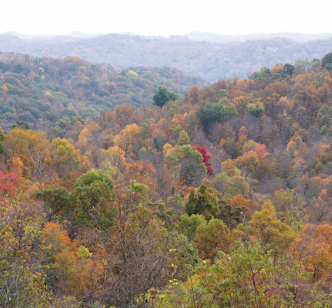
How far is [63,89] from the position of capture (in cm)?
13875

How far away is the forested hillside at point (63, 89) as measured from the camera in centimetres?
10000

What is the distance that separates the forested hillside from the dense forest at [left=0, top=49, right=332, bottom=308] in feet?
13.9

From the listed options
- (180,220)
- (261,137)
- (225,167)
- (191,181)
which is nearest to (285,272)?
(180,220)

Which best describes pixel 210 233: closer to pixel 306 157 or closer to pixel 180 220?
pixel 180 220

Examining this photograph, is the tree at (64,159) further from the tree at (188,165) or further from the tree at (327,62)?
the tree at (327,62)

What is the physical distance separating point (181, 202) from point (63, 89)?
406 feet

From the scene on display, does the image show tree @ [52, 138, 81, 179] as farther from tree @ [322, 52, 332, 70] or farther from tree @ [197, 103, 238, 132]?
tree @ [322, 52, 332, 70]

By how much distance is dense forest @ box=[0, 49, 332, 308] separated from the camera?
8.38 m

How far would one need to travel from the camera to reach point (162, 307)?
27.6 ft

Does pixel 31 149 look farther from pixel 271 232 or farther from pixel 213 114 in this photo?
pixel 213 114

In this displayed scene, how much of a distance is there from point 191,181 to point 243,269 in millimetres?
33099

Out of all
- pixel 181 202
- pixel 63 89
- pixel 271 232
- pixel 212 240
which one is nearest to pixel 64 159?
pixel 181 202

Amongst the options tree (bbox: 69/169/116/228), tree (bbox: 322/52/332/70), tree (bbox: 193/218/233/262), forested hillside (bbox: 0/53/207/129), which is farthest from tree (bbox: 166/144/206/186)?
forested hillside (bbox: 0/53/207/129)

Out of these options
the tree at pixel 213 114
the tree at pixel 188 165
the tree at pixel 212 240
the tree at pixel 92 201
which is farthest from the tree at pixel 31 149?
the tree at pixel 213 114
